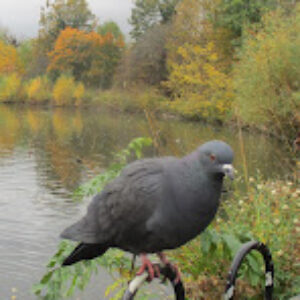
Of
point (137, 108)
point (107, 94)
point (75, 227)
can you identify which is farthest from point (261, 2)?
point (75, 227)

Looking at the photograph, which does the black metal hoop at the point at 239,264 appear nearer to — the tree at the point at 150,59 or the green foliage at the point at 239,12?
the green foliage at the point at 239,12

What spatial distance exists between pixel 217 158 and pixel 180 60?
1262 inches

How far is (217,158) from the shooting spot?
1606 mm

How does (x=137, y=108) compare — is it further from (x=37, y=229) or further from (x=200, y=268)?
(x=200, y=268)

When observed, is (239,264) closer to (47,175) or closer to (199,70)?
(47,175)

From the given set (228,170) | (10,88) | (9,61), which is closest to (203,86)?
(228,170)

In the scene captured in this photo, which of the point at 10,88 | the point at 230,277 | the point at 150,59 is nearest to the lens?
the point at 230,277

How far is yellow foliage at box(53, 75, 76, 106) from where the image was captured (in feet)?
152

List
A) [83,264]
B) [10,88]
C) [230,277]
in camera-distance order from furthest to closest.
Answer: [10,88]
[83,264]
[230,277]

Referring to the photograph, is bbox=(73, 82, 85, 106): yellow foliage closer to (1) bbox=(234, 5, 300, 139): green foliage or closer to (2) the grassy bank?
(1) bbox=(234, 5, 300, 139): green foliage

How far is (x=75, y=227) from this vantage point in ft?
6.35

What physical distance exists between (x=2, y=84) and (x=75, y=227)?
5229cm

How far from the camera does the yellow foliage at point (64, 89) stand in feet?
152

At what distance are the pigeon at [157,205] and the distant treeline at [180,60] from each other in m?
2.28
